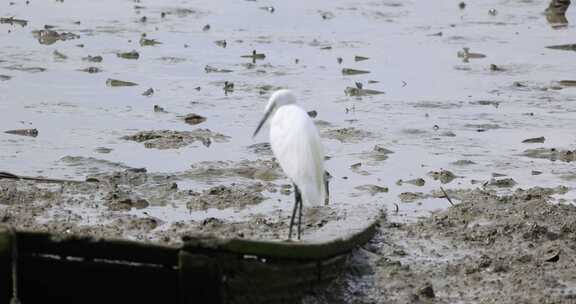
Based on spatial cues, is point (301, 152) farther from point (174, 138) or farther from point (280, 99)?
point (174, 138)

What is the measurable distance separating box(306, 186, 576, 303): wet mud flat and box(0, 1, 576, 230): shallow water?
0.49 meters

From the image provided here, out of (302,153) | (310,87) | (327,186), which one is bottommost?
(310,87)

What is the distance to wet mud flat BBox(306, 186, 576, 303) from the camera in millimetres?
7691

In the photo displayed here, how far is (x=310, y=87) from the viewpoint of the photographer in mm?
13758

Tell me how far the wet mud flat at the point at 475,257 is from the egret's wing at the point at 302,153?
0.56m

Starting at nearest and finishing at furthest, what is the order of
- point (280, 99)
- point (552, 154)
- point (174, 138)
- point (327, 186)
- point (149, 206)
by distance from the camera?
point (280, 99) → point (149, 206) → point (327, 186) → point (552, 154) → point (174, 138)

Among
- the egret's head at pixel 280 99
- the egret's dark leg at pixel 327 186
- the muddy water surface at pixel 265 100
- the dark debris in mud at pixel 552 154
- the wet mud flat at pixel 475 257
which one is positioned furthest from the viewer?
the dark debris in mud at pixel 552 154

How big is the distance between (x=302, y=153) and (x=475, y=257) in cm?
141

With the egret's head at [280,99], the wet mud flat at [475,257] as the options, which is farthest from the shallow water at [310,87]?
the egret's head at [280,99]

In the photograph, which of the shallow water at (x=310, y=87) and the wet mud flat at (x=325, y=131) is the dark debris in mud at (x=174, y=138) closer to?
the wet mud flat at (x=325, y=131)

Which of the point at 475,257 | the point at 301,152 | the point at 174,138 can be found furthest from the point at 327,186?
the point at 174,138

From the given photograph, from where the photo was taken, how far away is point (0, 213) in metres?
8.84

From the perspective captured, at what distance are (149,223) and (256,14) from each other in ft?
34.0

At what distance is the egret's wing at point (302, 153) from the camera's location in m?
7.84
